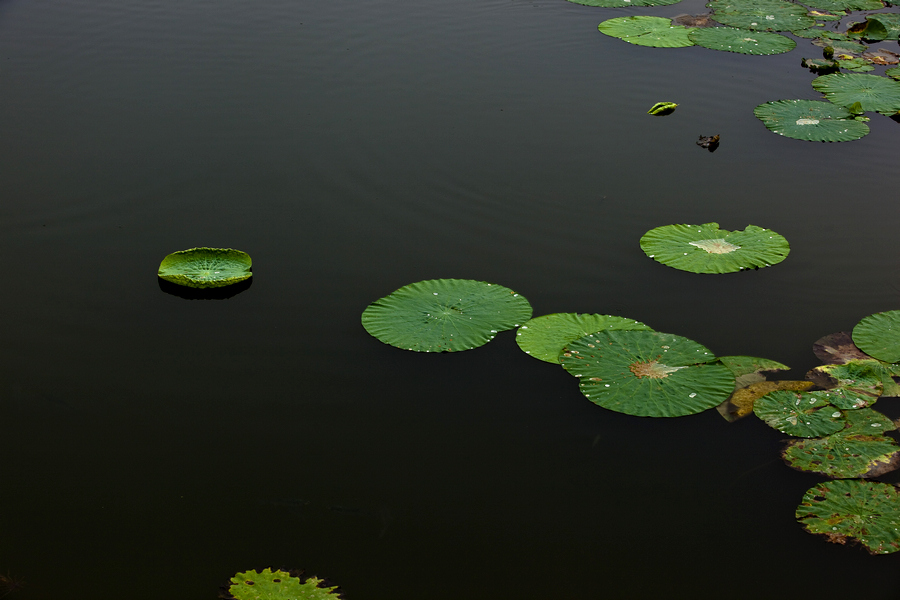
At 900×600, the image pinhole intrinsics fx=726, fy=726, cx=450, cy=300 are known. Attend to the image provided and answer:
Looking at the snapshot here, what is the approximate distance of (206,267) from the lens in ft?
13.2

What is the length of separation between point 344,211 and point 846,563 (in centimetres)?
329

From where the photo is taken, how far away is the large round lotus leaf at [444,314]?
11.7ft

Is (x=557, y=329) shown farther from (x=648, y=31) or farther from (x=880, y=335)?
(x=648, y=31)

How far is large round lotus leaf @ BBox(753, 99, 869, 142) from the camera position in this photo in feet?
18.4

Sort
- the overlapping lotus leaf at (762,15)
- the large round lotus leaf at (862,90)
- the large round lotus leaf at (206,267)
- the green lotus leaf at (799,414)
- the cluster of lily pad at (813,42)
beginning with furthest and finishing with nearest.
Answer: the overlapping lotus leaf at (762,15), the large round lotus leaf at (862,90), the cluster of lily pad at (813,42), the large round lotus leaf at (206,267), the green lotus leaf at (799,414)

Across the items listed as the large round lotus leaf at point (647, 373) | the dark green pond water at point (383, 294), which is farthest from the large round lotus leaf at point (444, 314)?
the large round lotus leaf at point (647, 373)

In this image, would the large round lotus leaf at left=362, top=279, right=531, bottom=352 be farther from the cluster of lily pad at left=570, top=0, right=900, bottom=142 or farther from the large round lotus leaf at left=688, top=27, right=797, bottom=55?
the large round lotus leaf at left=688, top=27, right=797, bottom=55

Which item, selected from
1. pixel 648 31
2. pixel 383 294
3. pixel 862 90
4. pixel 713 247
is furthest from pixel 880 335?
pixel 648 31

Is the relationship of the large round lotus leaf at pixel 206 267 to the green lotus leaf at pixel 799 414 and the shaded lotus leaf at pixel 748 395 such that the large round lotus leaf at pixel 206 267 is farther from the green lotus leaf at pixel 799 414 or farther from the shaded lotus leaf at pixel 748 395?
the green lotus leaf at pixel 799 414

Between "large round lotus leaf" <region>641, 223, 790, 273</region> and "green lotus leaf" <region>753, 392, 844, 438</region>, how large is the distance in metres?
1.01

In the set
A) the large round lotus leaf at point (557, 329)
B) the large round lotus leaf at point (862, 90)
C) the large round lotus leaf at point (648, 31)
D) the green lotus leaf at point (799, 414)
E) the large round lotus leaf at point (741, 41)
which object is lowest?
the green lotus leaf at point (799, 414)

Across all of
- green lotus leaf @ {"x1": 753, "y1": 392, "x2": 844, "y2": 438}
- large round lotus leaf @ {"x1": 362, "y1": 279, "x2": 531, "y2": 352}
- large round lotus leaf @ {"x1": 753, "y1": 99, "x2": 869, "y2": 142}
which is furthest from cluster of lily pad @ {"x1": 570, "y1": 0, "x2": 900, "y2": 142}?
large round lotus leaf @ {"x1": 362, "y1": 279, "x2": 531, "y2": 352}

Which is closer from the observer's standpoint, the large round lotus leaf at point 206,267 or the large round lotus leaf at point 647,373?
the large round lotus leaf at point 647,373

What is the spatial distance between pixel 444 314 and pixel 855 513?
1.99 m
